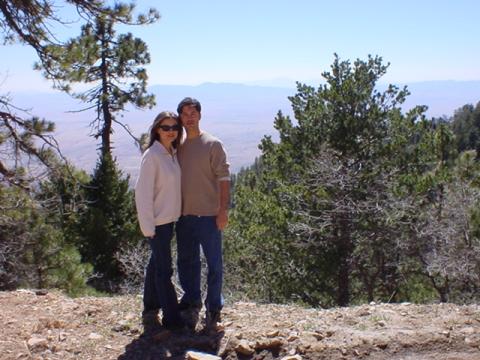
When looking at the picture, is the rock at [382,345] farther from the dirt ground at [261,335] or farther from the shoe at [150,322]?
the shoe at [150,322]

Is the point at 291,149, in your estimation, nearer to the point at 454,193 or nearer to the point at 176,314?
the point at 454,193

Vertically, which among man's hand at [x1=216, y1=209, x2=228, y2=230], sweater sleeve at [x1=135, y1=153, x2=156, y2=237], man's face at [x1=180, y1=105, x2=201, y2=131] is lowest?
man's hand at [x1=216, y1=209, x2=228, y2=230]

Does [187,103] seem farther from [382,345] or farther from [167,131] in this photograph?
[382,345]

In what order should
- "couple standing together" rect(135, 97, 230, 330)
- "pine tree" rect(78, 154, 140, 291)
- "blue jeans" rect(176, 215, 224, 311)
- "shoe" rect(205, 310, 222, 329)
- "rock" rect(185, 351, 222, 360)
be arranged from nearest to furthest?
"rock" rect(185, 351, 222, 360) < "couple standing together" rect(135, 97, 230, 330) < "blue jeans" rect(176, 215, 224, 311) < "shoe" rect(205, 310, 222, 329) < "pine tree" rect(78, 154, 140, 291)

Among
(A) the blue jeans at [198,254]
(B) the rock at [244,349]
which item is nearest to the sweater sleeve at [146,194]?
(A) the blue jeans at [198,254]

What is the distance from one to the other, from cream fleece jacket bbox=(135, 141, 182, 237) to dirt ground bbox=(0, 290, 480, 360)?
0.98 metres

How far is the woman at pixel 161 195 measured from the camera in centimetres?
398

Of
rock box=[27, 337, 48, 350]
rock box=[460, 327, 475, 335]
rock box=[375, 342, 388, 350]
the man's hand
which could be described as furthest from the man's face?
rock box=[460, 327, 475, 335]

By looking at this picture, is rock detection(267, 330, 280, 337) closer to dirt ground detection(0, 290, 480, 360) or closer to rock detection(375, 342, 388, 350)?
dirt ground detection(0, 290, 480, 360)

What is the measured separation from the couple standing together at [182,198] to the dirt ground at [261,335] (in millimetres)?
299

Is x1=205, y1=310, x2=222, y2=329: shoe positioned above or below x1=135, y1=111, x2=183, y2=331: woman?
below

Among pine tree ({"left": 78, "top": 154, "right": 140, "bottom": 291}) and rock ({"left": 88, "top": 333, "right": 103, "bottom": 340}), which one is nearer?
rock ({"left": 88, "top": 333, "right": 103, "bottom": 340})

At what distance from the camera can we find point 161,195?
4066 mm

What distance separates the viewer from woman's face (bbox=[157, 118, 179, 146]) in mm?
4043
